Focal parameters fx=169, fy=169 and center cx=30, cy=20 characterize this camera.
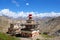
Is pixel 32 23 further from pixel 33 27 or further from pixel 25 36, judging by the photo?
pixel 25 36

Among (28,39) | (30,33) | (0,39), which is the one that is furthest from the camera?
(30,33)

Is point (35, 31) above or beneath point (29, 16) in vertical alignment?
beneath

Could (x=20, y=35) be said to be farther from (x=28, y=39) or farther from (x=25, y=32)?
(x=28, y=39)

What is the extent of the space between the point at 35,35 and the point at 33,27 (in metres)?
1.64

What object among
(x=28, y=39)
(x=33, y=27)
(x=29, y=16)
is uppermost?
(x=29, y=16)

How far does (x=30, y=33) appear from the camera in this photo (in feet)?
104

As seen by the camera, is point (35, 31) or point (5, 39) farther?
point (35, 31)

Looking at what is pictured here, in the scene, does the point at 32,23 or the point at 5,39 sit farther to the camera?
the point at 32,23

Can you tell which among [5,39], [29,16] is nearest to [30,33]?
[29,16]

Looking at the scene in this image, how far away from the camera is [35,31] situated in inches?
1314

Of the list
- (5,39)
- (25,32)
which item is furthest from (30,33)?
(5,39)

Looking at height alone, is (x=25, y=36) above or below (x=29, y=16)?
below

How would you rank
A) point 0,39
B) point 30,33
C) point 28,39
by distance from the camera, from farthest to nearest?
point 30,33 < point 28,39 < point 0,39

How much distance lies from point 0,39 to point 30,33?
39.5 feet
